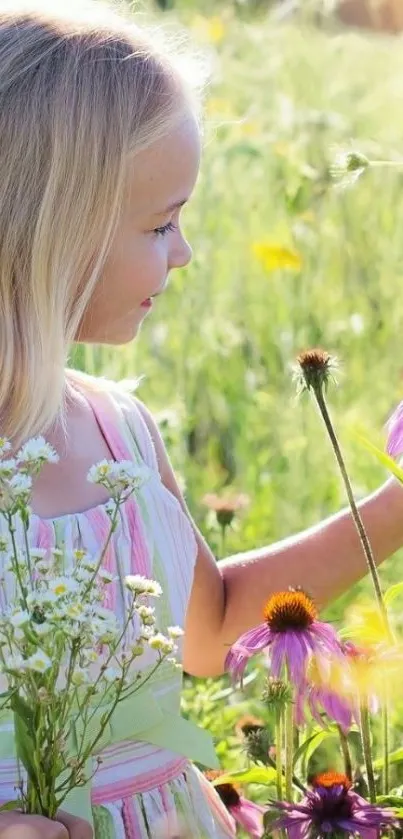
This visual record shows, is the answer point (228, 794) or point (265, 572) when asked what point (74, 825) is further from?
point (265, 572)

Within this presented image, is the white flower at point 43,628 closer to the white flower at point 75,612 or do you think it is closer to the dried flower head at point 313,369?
the white flower at point 75,612

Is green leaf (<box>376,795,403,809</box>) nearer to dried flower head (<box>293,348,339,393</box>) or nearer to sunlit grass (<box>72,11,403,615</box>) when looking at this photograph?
dried flower head (<box>293,348,339,393</box>)

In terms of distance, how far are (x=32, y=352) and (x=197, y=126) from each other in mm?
235

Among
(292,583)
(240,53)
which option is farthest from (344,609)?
(240,53)

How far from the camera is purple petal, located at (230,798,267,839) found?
124 centimetres

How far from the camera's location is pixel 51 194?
1.21 metres

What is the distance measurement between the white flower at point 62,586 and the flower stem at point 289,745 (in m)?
0.31

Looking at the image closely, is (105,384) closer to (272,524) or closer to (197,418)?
(272,524)

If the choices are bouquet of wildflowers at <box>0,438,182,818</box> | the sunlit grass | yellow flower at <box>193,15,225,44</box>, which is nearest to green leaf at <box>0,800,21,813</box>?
bouquet of wildflowers at <box>0,438,182,818</box>

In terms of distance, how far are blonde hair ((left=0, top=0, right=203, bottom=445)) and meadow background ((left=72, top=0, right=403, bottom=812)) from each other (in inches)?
22.9

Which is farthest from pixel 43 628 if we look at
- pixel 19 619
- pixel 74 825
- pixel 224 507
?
pixel 224 507

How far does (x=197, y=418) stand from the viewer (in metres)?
2.56

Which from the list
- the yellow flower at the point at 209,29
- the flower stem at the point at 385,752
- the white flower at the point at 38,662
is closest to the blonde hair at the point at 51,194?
the flower stem at the point at 385,752

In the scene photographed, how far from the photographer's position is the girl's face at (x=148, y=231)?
1218 millimetres
